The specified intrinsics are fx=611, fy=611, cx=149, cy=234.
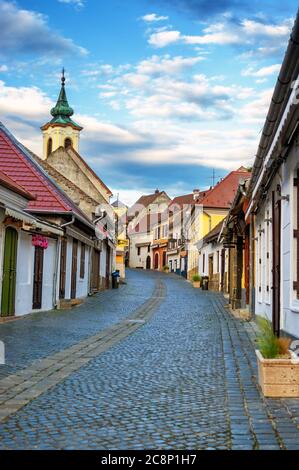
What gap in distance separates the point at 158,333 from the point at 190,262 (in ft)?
134

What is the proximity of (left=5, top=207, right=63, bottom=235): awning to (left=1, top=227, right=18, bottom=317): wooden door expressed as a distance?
1.58 ft

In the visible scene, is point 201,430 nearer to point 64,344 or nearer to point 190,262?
point 64,344

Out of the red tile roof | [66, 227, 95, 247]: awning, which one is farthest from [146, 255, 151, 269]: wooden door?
the red tile roof

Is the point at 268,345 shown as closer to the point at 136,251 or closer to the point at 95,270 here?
the point at 95,270

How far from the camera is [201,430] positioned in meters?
5.12

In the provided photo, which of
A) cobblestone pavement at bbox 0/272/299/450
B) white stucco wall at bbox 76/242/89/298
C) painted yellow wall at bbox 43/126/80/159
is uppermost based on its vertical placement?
painted yellow wall at bbox 43/126/80/159

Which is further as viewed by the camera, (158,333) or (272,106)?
(158,333)

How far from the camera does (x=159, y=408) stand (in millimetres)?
5988

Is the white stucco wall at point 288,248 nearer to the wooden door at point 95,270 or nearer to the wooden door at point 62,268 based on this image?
the wooden door at point 62,268

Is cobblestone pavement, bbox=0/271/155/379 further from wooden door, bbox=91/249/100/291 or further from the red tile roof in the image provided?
wooden door, bbox=91/249/100/291

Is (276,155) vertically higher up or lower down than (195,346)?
higher up

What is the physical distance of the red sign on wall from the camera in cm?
1722

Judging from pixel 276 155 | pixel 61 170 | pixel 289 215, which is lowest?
pixel 289 215
